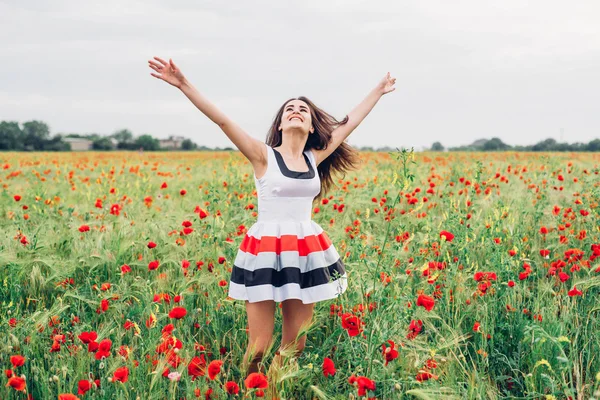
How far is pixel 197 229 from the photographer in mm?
4113

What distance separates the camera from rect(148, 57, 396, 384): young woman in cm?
234

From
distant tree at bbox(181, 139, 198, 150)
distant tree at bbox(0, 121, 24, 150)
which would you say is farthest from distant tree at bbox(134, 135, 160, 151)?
distant tree at bbox(0, 121, 24, 150)

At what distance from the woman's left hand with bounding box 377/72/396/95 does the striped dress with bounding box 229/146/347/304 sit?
3.24 ft

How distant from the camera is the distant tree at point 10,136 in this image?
48188 mm

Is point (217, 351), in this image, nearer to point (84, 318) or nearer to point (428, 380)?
point (84, 318)

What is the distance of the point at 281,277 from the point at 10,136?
55389mm

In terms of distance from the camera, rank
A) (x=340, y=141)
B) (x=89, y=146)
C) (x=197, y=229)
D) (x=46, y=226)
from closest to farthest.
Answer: (x=340, y=141) < (x=197, y=229) < (x=46, y=226) < (x=89, y=146)

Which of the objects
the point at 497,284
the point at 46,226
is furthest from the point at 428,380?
the point at 46,226

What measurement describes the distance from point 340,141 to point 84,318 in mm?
1749

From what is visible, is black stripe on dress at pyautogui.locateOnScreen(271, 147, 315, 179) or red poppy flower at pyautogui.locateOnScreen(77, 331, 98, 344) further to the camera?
black stripe on dress at pyautogui.locateOnScreen(271, 147, 315, 179)

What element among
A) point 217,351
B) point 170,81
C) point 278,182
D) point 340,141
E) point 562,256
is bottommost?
point 217,351

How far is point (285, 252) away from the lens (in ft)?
7.72

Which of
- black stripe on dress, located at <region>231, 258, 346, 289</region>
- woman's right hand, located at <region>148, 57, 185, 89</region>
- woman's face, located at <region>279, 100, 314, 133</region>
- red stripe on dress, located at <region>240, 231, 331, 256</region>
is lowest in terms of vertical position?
black stripe on dress, located at <region>231, 258, 346, 289</region>

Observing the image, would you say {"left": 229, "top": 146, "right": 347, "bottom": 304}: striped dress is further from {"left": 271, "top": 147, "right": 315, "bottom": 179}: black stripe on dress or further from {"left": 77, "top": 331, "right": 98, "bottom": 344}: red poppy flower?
{"left": 77, "top": 331, "right": 98, "bottom": 344}: red poppy flower
